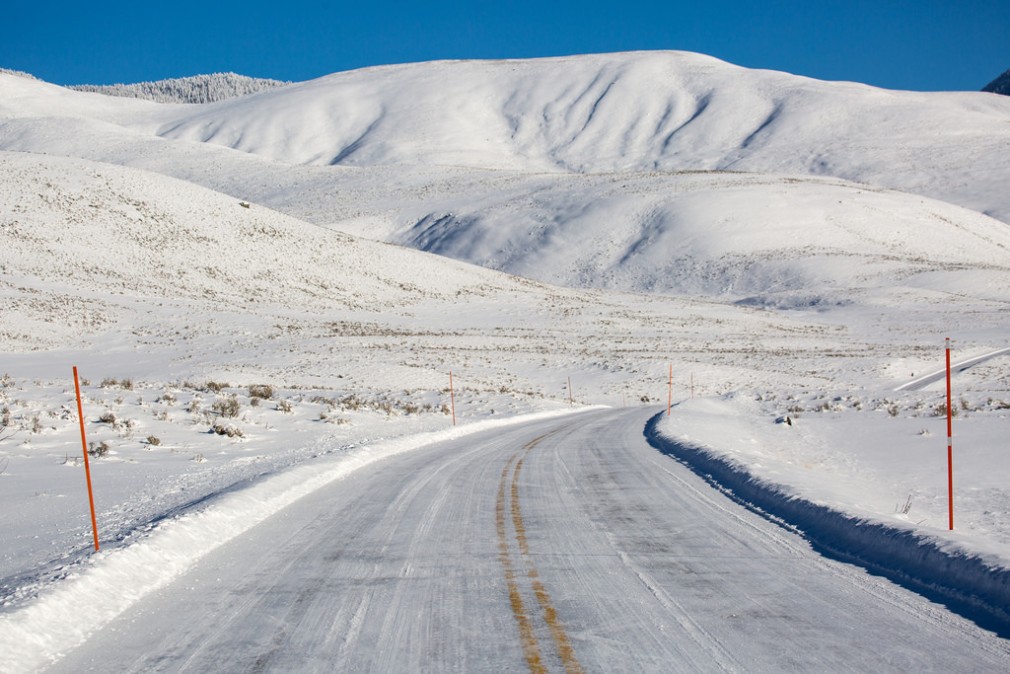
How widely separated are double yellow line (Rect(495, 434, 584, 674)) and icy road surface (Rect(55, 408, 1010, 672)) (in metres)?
0.02

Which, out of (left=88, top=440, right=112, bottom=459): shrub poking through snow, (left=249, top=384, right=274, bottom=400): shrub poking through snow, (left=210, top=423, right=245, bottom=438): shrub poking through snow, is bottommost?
(left=249, top=384, right=274, bottom=400): shrub poking through snow

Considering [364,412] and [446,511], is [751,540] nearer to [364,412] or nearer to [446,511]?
[446,511]

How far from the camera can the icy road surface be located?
6059mm

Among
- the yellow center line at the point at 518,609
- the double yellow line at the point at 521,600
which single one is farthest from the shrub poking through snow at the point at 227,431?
the yellow center line at the point at 518,609

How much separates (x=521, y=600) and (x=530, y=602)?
0.09 metres

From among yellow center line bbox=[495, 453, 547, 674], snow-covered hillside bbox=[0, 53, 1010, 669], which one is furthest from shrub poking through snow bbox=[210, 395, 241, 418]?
yellow center line bbox=[495, 453, 547, 674]

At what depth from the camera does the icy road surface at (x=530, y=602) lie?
6.06 metres

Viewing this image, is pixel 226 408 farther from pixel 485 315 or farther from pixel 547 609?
pixel 485 315

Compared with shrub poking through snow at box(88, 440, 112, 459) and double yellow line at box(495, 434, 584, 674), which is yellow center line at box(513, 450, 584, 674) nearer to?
double yellow line at box(495, 434, 584, 674)

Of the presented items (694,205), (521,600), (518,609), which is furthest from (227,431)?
(694,205)

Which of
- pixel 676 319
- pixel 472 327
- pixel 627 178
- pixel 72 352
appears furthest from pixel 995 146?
pixel 72 352

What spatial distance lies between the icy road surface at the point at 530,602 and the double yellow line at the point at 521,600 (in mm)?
22

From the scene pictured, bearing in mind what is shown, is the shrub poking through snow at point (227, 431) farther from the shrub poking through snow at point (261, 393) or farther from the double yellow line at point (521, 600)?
the double yellow line at point (521, 600)

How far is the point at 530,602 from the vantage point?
7289 millimetres
